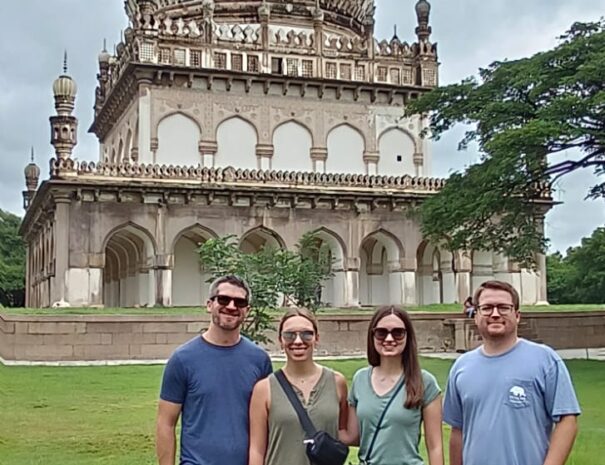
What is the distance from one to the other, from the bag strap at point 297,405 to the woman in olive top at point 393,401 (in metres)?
0.21

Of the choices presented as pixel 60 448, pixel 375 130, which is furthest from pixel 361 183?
pixel 60 448

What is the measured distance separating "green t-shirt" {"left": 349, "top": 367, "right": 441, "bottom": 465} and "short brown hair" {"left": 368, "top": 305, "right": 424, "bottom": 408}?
29 millimetres

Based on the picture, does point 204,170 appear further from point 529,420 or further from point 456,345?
point 529,420

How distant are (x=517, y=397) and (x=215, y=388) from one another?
1.20 metres

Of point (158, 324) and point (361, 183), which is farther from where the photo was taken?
point (361, 183)

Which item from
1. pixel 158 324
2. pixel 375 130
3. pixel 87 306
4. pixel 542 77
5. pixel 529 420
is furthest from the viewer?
pixel 375 130

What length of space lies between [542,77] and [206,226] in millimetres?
11344

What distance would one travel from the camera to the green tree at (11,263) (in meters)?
42.3

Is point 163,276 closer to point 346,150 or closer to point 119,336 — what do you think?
point 119,336

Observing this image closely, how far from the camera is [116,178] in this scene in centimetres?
2430

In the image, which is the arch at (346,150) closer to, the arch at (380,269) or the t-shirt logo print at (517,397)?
the arch at (380,269)

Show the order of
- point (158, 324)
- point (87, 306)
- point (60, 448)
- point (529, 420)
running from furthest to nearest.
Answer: point (87, 306), point (158, 324), point (60, 448), point (529, 420)

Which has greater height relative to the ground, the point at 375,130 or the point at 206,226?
the point at 375,130

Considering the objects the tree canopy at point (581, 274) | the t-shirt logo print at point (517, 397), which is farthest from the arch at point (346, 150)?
the t-shirt logo print at point (517, 397)
